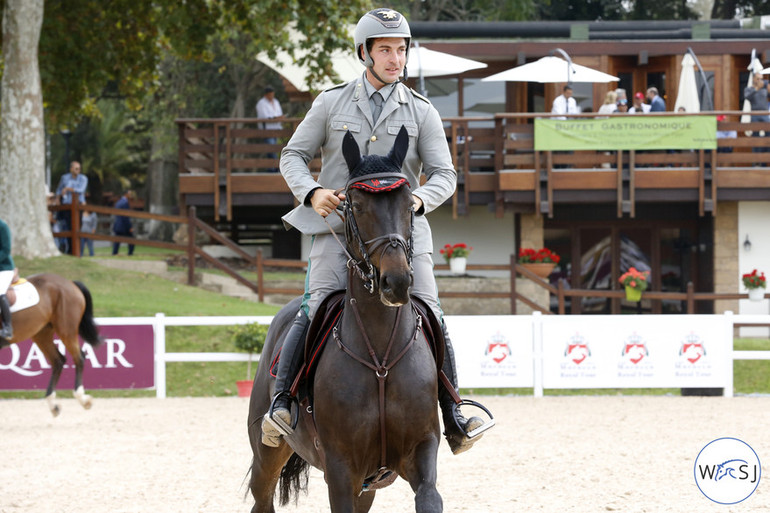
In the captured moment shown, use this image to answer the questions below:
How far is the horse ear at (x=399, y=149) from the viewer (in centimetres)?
496

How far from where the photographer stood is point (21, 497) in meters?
9.00

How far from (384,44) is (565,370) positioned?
10959 millimetres

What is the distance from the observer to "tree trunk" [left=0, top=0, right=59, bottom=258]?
21812 mm

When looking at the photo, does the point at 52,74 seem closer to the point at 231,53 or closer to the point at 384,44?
the point at 231,53

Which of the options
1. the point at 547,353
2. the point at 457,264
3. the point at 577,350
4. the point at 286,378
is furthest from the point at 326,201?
the point at 457,264

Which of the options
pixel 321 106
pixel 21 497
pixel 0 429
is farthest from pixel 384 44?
pixel 0 429

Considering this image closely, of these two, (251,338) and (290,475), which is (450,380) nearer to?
(290,475)

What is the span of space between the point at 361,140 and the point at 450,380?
1367 millimetres

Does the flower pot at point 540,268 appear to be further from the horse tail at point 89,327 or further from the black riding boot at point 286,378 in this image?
the black riding boot at point 286,378

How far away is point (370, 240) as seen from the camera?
15.5 feet

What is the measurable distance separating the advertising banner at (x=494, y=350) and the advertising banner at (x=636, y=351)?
0.31 m

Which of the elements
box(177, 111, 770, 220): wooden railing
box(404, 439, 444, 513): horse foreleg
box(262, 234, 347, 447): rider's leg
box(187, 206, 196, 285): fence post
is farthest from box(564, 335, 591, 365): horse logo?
box(404, 439, 444, 513): horse foreleg

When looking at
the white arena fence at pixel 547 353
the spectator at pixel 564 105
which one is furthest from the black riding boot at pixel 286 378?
the spectator at pixel 564 105

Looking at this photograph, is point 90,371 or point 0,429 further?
A: point 90,371
